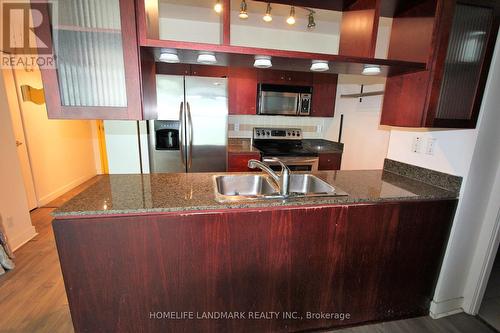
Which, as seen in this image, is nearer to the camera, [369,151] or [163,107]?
[163,107]

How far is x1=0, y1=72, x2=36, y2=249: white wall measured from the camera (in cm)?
232

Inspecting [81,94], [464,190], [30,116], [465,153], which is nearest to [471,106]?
[465,153]

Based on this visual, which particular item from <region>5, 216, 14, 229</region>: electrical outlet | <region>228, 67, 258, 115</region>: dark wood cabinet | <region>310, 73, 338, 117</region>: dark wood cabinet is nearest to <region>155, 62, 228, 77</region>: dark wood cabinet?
<region>228, 67, 258, 115</region>: dark wood cabinet

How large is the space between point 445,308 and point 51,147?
515cm

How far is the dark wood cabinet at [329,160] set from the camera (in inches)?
137

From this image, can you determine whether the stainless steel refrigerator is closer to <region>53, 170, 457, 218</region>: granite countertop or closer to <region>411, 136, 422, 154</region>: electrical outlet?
<region>53, 170, 457, 218</region>: granite countertop

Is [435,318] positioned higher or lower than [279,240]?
lower

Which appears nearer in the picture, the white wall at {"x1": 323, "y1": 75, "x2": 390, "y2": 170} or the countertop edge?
the countertop edge

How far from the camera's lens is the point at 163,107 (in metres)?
2.81

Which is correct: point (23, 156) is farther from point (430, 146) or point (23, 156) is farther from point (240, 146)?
point (430, 146)

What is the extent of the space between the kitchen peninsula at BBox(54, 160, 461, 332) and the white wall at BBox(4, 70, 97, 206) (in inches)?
104

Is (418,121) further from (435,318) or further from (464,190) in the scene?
(435,318)

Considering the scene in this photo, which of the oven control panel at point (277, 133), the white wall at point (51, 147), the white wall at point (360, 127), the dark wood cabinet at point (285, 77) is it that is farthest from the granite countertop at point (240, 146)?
the white wall at point (51, 147)

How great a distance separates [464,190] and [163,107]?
285 centimetres
